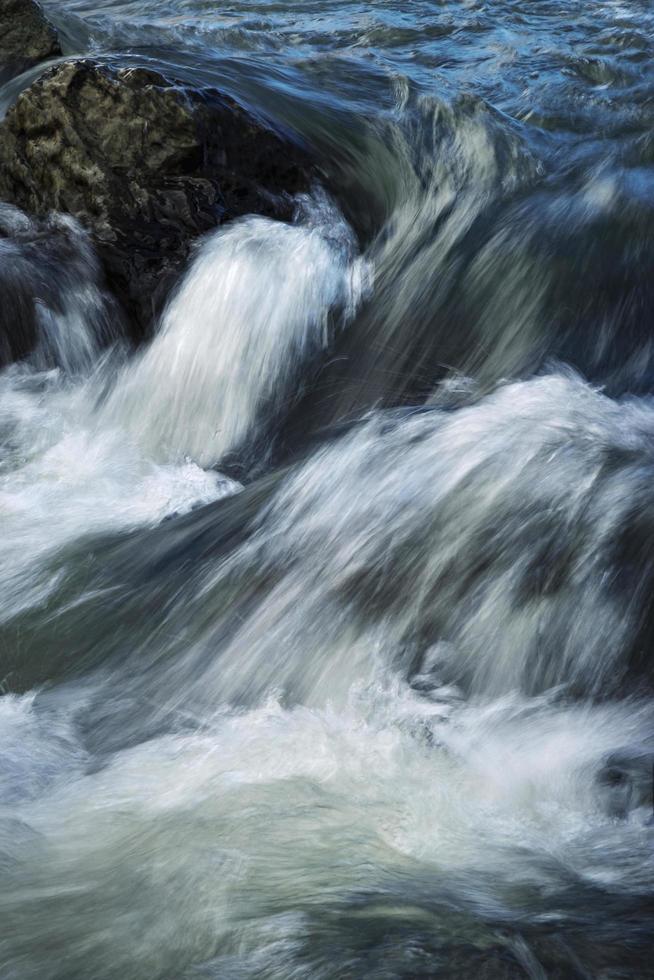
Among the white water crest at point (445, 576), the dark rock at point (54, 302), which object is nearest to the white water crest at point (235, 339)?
the dark rock at point (54, 302)

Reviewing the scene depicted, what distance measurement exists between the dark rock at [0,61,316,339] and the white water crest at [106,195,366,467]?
153 mm

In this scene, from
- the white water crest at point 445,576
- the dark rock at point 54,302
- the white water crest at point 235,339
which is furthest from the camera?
the dark rock at point 54,302

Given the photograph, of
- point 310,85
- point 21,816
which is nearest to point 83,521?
point 21,816

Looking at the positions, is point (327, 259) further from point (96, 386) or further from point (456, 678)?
point (456, 678)

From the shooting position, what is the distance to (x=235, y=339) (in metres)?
5.19

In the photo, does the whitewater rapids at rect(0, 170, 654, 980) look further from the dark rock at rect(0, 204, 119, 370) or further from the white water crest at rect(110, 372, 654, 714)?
the dark rock at rect(0, 204, 119, 370)

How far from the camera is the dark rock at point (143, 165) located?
544 centimetres

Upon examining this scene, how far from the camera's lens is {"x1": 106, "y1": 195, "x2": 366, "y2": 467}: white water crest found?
5.05 metres

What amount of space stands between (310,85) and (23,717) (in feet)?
14.8

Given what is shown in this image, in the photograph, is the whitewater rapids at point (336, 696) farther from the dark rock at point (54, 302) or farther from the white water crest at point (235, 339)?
the dark rock at point (54, 302)

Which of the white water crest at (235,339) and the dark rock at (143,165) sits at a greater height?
the dark rock at (143,165)

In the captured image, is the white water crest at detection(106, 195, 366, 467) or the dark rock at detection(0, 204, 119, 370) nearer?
the white water crest at detection(106, 195, 366, 467)

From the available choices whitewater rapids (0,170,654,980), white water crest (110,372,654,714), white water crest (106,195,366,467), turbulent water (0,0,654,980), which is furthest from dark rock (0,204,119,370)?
white water crest (110,372,654,714)

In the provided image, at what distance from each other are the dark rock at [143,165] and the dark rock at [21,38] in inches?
63.0
